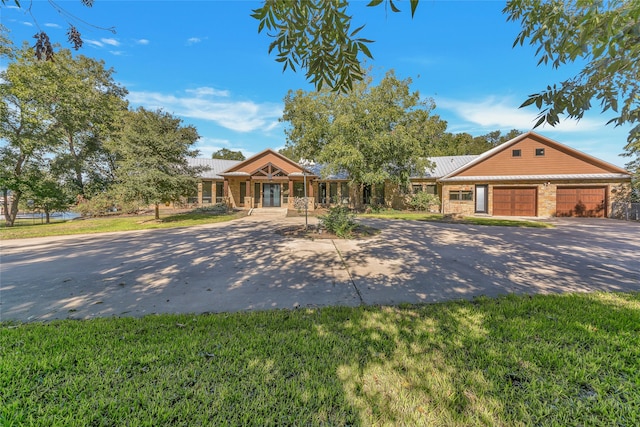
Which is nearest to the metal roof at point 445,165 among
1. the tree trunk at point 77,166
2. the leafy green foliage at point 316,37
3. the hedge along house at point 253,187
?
the hedge along house at point 253,187

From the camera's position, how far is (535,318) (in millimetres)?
3195

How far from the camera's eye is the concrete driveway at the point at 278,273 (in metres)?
3.83

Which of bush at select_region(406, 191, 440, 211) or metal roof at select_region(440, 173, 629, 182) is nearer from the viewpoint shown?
metal roof at select_region(440, 173, 629, 182)

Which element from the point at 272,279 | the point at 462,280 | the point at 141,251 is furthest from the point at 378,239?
the point at 141,251

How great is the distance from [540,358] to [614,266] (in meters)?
5.63

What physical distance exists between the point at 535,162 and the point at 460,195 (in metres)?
5.67

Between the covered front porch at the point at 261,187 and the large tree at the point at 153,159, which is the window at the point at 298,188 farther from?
the large tree at the point at 153,159

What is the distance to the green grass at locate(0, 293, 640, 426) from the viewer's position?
179 centimetres

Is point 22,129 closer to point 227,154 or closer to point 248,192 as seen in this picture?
point 248,192

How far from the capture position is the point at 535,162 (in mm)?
19750

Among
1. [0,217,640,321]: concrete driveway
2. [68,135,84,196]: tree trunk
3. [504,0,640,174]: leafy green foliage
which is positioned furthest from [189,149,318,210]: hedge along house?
[504,0,640,174]: leafy green foliage

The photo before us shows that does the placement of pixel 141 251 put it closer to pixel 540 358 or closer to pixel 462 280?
pixel 462 280

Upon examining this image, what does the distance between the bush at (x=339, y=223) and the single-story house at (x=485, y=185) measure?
5.87m

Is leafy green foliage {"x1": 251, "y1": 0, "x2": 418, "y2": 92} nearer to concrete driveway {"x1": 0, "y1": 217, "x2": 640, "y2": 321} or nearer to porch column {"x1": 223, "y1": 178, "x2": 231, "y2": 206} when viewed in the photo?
concrete driveway {"x1": 0, "y1": 217, "x2": 640, "y2": 321}
